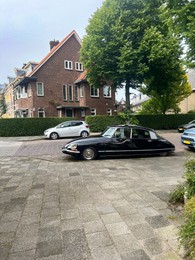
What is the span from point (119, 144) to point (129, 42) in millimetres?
11678

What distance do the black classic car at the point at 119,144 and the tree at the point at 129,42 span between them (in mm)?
9176

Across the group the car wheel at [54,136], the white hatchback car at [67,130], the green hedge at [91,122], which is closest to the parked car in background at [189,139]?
the white hatchback car at [67,130]

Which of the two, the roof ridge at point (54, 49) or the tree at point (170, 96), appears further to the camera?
the tree at point (170, 96)

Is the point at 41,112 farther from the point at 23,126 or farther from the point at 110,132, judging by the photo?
the point at 110,132

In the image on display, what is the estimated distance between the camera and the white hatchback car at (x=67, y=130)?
51.4 feet

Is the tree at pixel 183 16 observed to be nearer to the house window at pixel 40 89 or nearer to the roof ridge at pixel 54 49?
the house window at pixel 40 89

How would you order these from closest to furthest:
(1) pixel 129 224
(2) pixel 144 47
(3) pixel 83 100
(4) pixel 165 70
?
(1) pixel 129 224
(2) pixel 144 47
(4) pixel 165 70
(3) pixel 83 100

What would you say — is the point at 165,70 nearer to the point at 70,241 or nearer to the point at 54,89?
the point at 54,89

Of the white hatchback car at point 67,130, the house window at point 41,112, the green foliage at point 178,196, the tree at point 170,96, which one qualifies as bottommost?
the green foliage at point 178,196

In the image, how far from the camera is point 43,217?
3271 mm

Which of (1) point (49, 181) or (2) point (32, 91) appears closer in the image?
(1) point (49, 181)

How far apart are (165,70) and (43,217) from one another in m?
17.5

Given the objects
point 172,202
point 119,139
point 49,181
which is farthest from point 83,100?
point 172,202

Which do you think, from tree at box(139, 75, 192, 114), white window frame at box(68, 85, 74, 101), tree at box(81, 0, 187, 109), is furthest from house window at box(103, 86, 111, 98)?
tree at box(81, 0, 187, 109)
